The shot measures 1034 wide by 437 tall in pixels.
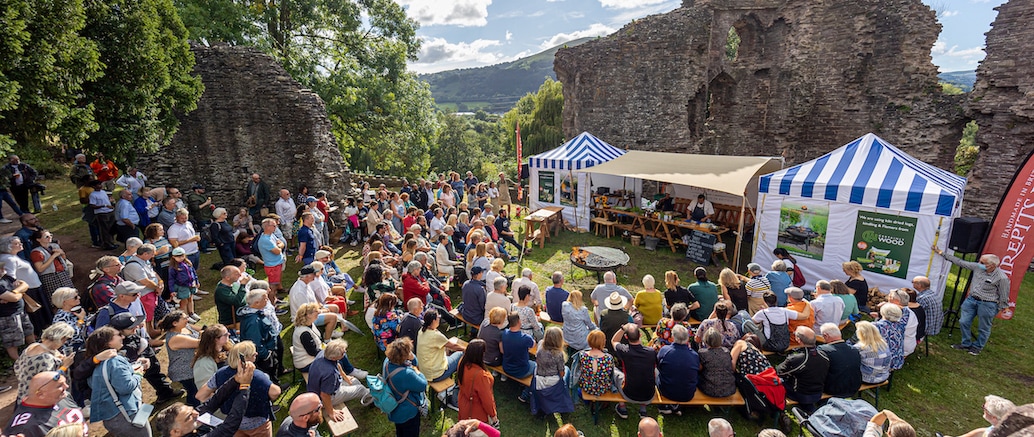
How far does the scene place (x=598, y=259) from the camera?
919 cm

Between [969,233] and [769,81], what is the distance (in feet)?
32.7

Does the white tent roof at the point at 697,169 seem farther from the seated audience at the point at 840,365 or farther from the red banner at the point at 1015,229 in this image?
the seated audience at the point at 840,365

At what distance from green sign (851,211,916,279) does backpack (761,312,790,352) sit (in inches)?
149

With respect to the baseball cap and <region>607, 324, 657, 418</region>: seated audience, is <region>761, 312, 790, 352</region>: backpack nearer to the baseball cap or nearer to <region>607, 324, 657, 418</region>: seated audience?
<region>607, 324, 657, 418</region>: seated audience

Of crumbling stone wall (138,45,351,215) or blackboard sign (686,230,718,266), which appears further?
crumbling stone wall (138,45,351,215)

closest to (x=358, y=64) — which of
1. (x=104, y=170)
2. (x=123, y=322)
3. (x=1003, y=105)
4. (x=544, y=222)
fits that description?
(x=104, y=170)

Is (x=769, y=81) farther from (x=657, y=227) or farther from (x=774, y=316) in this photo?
(x=774, y=316)

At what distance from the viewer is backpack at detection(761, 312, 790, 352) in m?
5.31

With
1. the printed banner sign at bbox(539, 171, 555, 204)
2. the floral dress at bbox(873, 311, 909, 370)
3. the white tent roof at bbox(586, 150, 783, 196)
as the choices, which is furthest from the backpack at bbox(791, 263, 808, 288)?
the printed banner sign at bbox(539, 171, 555, 204)

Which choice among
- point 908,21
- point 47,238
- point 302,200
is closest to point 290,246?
point 302,200

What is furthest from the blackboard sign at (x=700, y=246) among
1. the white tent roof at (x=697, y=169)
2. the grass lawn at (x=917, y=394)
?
the grass lawn at (x=917, y=394)

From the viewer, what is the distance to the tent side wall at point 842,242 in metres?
7.04

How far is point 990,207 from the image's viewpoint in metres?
10.4

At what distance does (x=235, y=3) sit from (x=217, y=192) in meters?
7.59
